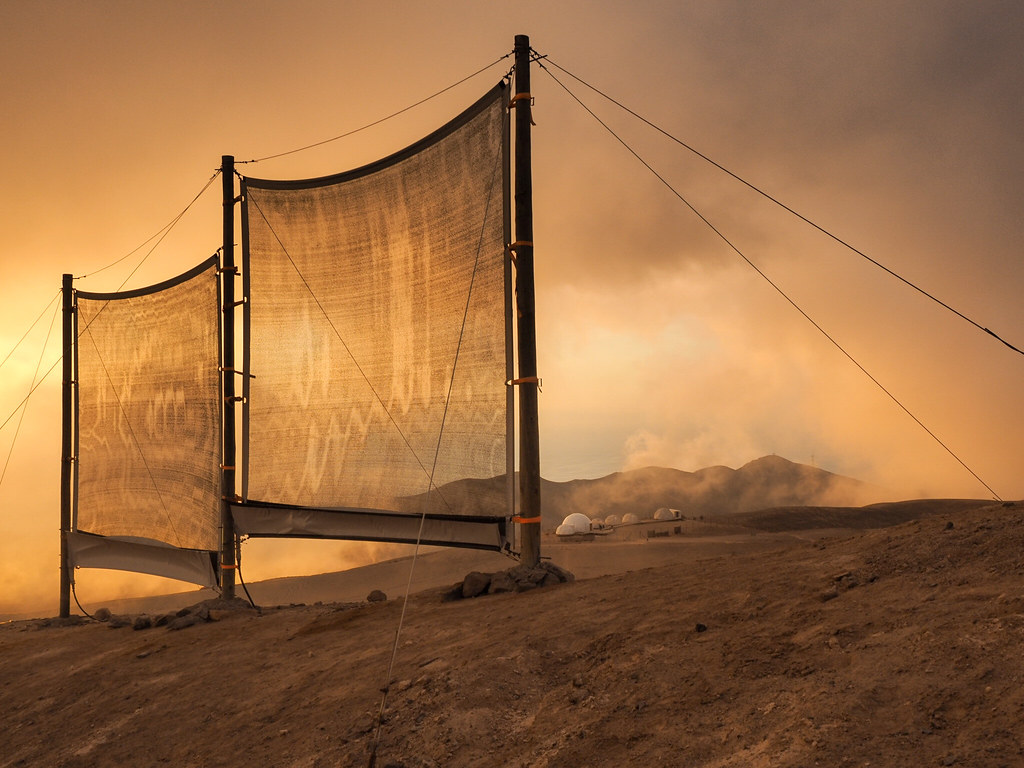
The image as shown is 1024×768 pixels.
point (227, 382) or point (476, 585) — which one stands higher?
point (227, 382)

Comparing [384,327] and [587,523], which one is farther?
[587,523]

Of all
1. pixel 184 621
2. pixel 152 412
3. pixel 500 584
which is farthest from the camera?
pixel 152 412

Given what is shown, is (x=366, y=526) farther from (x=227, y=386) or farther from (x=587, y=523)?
(x=587, y=523)

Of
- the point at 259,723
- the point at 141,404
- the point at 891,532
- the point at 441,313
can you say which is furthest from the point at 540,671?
the point at 141,404

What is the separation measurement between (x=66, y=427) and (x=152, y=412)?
8.83 ft

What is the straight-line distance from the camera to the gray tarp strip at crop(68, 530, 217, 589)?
494 inches

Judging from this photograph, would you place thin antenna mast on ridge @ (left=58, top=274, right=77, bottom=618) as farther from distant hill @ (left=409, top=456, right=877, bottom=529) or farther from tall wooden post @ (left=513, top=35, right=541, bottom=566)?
distant hill @ (left=409, top=456, right=877, bottom=529)

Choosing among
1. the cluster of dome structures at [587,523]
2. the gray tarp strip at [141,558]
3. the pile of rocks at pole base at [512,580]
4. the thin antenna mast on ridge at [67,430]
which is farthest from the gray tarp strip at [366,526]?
the cluster of dome structures at [587,523]

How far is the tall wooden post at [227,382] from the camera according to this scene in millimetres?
12016

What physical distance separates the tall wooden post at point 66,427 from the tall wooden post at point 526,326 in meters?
10.7

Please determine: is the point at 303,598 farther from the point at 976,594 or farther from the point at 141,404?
the point at 976,594

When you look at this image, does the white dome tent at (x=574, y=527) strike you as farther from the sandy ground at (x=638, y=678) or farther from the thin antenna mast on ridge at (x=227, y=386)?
the sandy ground at (x=638, y=678)

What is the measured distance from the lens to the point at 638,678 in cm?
492

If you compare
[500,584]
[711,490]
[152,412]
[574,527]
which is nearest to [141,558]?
[152,412]
